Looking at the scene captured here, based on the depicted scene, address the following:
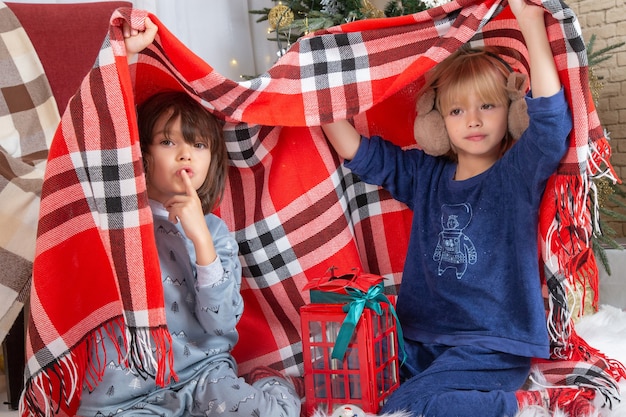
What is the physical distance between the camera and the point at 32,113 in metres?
1.93

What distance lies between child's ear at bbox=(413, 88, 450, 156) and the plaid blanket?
2.4 inches

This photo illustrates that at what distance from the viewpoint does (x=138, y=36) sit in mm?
1160

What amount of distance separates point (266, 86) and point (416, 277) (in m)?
0.51

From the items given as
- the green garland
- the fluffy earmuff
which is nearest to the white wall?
the green garland

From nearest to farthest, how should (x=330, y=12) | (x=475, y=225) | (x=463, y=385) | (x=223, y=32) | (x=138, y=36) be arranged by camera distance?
1. (x=138, y=36)
2. (x=463, y=385)
3. (x=475, y=225)
4. (x=330, y=12)
5. (x=223, y=32)

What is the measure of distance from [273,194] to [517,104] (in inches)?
21.0

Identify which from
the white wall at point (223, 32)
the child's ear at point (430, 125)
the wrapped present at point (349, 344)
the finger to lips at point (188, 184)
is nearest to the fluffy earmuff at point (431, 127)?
the child's ear at point (430, 125)

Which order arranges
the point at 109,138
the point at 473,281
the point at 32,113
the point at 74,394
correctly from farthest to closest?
1. the point at 32,113
2. the point at 473,281
3. the point at 74,394
4. the point at 109,138

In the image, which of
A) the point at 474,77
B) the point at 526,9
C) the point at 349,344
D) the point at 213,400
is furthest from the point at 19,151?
the point at 526,9

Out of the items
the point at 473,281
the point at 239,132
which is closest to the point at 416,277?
the point at 473,281

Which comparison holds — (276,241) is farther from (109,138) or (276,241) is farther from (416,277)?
(109,138)

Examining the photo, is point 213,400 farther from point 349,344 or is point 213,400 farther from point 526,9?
point 526,9

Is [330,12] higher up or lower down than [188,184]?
higher up

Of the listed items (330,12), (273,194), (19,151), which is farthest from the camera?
(330,12)
